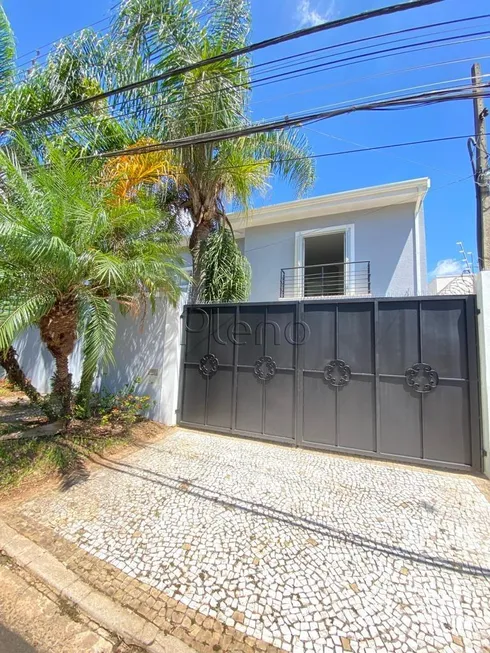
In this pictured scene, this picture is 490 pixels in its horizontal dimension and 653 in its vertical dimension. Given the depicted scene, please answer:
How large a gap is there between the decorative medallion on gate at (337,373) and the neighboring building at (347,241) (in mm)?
4344

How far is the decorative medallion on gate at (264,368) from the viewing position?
17.1 ft

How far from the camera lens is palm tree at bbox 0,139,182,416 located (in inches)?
137

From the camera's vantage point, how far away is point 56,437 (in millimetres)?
4742

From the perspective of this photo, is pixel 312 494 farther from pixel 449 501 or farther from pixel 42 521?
pixel 42 521

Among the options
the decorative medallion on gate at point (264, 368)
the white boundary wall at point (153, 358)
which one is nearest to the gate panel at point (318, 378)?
the decorative medallion on gate at point (264, 368)

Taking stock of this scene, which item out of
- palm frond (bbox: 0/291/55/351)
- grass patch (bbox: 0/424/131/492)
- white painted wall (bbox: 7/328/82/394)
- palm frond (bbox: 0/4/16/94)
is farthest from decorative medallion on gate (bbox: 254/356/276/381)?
palm frond (bbox: 0/4/16/94)

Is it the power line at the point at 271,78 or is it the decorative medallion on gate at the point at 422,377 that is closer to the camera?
the power line at the point at 271,78

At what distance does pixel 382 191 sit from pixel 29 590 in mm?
9971

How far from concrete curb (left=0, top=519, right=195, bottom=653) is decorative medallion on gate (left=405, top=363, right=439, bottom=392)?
4139 millimetres

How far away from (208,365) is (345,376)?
2.63 metres

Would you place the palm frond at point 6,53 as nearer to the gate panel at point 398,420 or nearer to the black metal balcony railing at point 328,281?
the black metal balcony railing at point 328,281

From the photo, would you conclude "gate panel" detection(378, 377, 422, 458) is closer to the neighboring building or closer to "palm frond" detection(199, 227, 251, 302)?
"palm frond" detection(199, 227, 251, 302)

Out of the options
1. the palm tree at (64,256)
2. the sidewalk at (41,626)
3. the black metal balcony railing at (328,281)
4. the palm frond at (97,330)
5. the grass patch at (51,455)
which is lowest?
the sidewalk at (41,626)

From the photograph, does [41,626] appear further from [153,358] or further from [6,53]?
[6,53]
